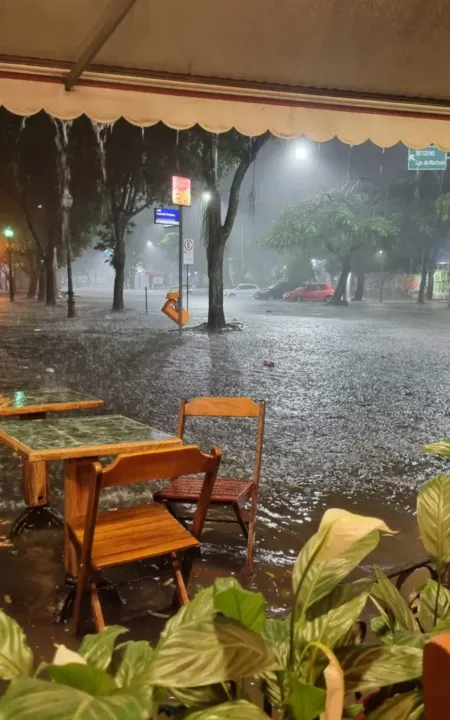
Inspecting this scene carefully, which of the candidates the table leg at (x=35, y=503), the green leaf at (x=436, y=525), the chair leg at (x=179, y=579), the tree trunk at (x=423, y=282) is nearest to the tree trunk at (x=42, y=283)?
the tree trunk at (x=423, y=282)

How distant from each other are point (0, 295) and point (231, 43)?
79.7 ft

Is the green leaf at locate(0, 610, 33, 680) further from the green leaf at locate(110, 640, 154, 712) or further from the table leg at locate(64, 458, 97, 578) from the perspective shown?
the table leg at locate(64, 458, 97, 578)

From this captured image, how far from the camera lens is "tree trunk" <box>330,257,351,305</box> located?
988 inches

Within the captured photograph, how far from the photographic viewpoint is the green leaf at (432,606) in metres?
0.99

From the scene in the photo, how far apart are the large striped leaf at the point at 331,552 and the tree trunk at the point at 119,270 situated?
1776 cm

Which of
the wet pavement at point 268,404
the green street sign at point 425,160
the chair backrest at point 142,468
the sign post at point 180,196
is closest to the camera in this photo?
the chair backrest at point 142,468

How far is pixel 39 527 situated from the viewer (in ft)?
11.7

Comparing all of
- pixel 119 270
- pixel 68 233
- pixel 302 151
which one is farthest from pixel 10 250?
pixel 302 151

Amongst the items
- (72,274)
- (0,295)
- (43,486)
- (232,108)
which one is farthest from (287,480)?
(0,295)

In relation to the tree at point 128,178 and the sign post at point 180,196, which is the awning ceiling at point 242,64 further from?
the tree at point 128,178

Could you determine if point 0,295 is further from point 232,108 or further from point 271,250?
point 232,108

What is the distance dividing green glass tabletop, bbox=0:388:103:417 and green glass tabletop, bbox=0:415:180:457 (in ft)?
0.77

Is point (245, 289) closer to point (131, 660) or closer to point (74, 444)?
point (74, 444)

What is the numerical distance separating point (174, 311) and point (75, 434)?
13.2 m
